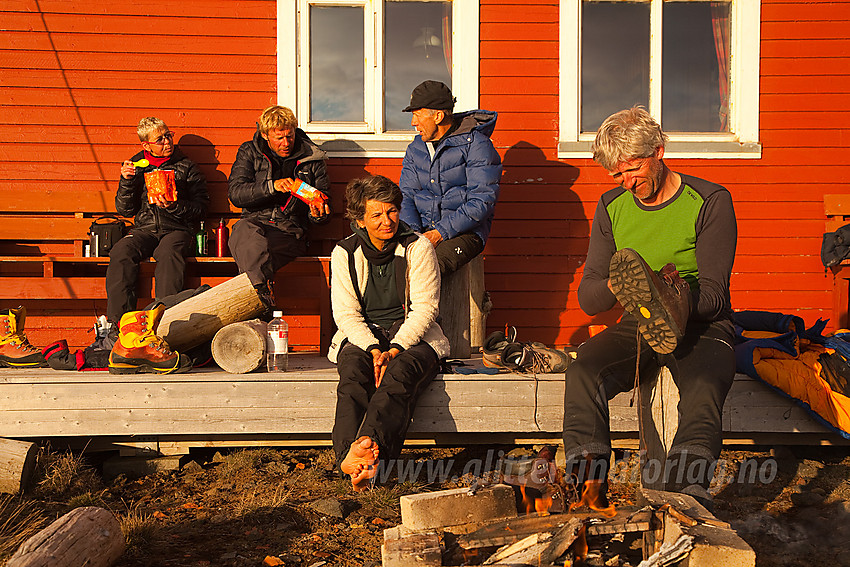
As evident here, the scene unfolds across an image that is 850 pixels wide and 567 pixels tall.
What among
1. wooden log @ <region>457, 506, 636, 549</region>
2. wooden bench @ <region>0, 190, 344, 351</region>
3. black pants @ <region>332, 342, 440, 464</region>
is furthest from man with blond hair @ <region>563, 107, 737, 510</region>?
wooden bench @ <region>0, 190, 344, 351</region>

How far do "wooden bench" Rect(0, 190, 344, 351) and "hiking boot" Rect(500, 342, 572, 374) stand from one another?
1.80 m

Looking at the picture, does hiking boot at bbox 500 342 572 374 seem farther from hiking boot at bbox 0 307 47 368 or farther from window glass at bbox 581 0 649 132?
hiking boot at bbox 0 307 47 368

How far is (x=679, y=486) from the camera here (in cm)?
275

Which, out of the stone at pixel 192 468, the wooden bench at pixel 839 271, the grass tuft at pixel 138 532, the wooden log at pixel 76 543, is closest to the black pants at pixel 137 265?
the stone at pixel 192 468

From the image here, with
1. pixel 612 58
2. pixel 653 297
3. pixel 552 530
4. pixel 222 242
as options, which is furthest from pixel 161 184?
pixel 552 530

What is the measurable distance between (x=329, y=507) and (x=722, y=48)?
4.75m

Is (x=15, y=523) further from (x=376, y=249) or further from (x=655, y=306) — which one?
(x=655, y=306)

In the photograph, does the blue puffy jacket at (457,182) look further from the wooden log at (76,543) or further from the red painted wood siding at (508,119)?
the wooden log at (76,543)

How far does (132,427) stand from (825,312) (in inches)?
200

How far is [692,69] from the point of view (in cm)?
593

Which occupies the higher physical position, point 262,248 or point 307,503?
point 262,248

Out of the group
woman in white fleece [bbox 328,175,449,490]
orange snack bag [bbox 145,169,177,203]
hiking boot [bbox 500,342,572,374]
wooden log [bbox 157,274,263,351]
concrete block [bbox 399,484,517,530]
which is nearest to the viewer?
concrete block [bbox 399,484,517,530]

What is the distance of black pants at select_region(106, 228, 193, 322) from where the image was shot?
4926 mm

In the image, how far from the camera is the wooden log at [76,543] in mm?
2445
